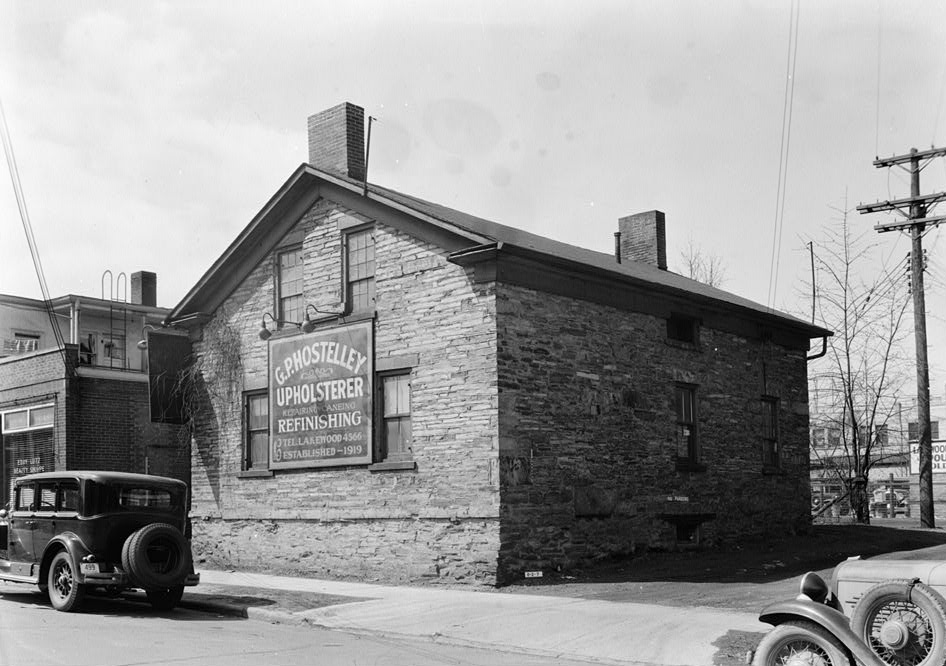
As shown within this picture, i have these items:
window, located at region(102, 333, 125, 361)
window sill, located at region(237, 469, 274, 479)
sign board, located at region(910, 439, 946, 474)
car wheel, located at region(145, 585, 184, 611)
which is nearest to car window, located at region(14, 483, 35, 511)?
car wheel, located at region(145, 585, 184, 611)

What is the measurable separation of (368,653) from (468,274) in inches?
319

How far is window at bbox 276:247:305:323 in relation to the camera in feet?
67.6

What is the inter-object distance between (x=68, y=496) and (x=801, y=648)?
10571mm

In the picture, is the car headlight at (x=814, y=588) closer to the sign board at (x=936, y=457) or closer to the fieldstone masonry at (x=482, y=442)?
the fieldstone masonry at (x=482, y=442)

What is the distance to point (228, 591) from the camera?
16375 millimetres

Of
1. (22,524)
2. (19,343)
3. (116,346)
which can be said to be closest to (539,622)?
(22,524)

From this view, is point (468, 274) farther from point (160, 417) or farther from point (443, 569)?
point (160, 417)

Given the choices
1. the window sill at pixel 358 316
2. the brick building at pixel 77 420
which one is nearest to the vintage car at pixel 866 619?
the window sill at pixel 358 316

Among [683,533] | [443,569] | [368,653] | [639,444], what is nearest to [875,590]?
[368,653]

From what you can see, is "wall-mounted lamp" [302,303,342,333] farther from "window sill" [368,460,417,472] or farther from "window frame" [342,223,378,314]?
"window sill" [368,460,417,472]

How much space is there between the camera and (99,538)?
14156 mm

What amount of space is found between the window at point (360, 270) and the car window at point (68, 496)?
636 cm

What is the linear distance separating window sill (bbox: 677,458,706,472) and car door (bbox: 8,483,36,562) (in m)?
11.6

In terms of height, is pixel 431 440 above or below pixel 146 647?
above
